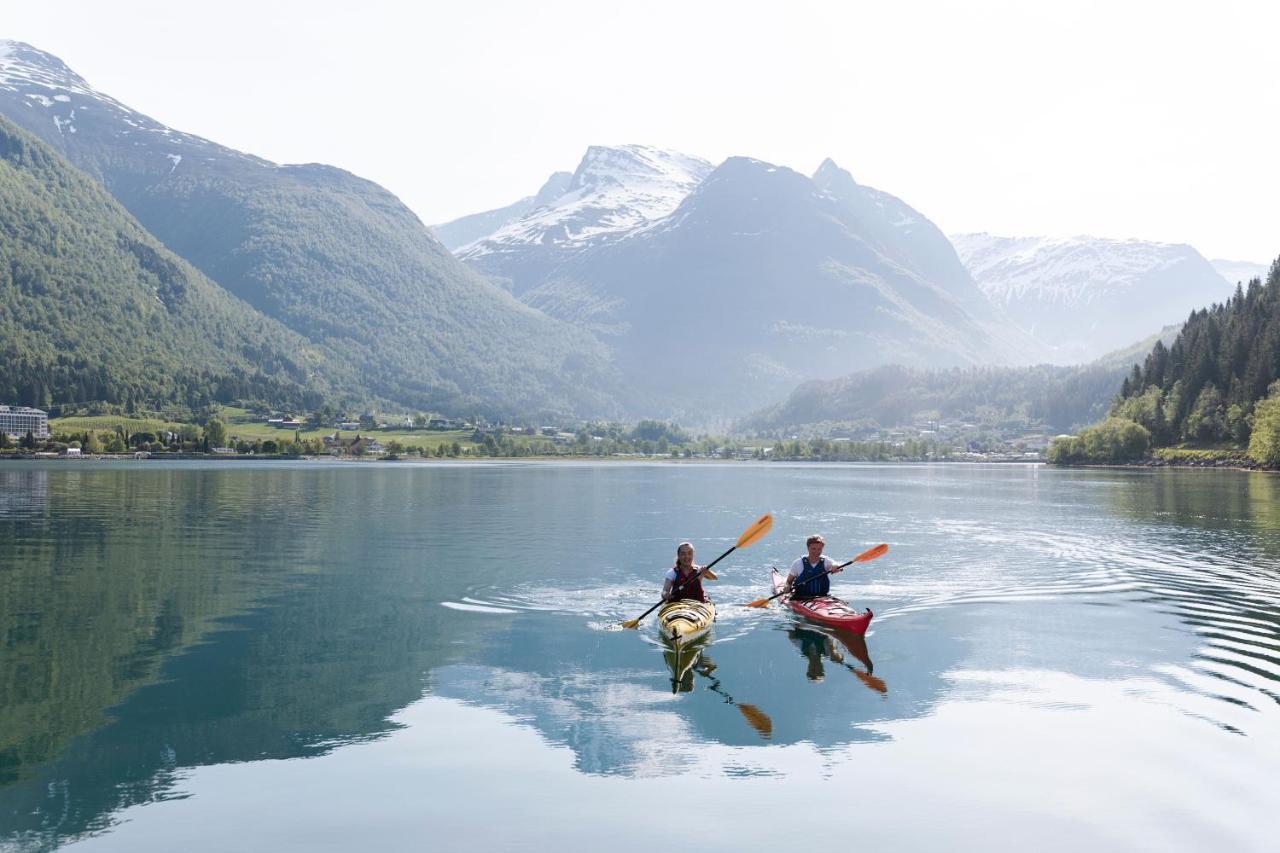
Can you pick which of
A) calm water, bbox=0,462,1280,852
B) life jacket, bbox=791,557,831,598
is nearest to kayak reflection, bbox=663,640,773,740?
calm water, bbox=0,462,1280,852

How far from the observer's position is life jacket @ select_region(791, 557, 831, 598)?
3862cm

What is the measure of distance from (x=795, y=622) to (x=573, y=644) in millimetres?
8799

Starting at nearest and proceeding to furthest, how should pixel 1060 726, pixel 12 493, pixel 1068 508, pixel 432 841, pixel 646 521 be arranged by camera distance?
pixel 432 841
pixel 1060 726
pixel 646 521
pixel 1068 508
pixel 12 493

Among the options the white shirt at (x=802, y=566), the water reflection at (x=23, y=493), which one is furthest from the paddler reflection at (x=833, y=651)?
the water reflection at (x=23, y=493)

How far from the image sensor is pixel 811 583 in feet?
127

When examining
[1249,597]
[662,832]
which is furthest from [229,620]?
[1249,597]

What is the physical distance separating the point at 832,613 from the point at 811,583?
298 cm

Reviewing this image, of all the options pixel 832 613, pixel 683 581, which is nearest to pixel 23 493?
pixel 683 581

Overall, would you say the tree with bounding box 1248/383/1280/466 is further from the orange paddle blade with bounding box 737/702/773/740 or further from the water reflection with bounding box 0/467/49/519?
the water reflection with bounding box 0/467/49/519

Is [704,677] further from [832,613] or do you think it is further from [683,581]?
[832,613]

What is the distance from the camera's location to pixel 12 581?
4412 centimetres

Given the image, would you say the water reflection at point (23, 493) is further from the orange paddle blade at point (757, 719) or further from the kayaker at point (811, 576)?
the orange paddle blade at point (757, 719)

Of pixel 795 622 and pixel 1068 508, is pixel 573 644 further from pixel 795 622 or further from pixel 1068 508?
pixel 1068 508

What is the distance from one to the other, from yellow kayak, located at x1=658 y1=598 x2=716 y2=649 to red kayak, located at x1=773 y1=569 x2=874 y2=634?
360 cm
